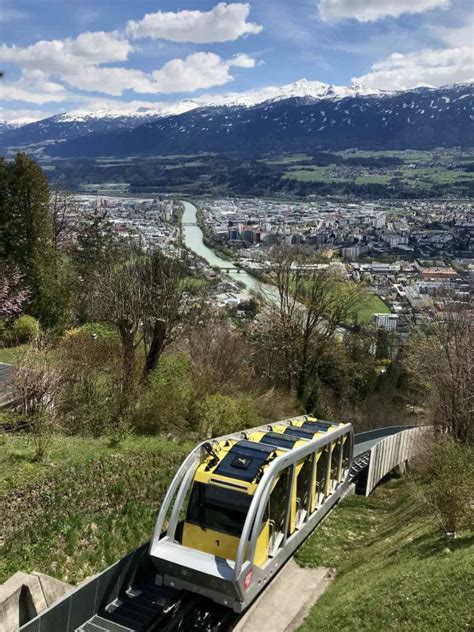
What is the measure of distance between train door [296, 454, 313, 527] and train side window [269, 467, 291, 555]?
0.68m

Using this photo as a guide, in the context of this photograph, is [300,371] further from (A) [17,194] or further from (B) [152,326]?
(A) [17,194]

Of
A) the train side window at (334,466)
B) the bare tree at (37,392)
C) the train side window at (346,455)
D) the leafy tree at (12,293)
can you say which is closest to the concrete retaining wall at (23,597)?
the bare tree at (37,392)

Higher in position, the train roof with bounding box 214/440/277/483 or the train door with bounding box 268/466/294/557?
the train roof with bounding box 214/440/277/483

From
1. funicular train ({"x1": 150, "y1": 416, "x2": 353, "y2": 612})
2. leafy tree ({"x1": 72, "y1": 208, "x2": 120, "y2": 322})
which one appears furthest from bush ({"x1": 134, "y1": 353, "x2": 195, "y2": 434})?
leafy tree ({"x1": 72, "y1": 208, "x2": 120, "y2": 322})

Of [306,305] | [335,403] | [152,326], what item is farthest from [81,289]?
[335,403]

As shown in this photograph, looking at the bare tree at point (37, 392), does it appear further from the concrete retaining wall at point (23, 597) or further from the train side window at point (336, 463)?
the train side window at point (336, 463)

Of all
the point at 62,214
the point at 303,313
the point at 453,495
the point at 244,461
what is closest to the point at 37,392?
the point at 244,461

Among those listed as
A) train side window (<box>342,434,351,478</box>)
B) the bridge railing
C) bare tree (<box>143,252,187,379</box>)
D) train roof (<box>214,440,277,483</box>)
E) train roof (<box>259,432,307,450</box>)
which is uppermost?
bare tree (<box>143,252,187,379</box>)

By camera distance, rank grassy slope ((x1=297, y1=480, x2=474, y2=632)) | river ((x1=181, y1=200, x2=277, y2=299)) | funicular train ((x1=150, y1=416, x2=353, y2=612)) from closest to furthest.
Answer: grassy slope ((x1=297, y1=480, x2=474, y2=632)) → funicular train ((x1=150, y1=416, x2=353, y2=612)) → river ((x1=181, y1=200, x2=277, y2=299))

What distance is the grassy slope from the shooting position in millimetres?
7777

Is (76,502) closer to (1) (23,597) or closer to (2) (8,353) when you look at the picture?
(1) (23,597)

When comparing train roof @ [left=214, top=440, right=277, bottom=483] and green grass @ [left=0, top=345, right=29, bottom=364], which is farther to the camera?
green grass @ [left=0, top=345, right=29, bottom=364]

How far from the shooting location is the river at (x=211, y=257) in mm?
41550

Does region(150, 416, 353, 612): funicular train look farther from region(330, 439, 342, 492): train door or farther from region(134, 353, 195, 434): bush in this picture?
region(134, 353, 195, 434): bush
